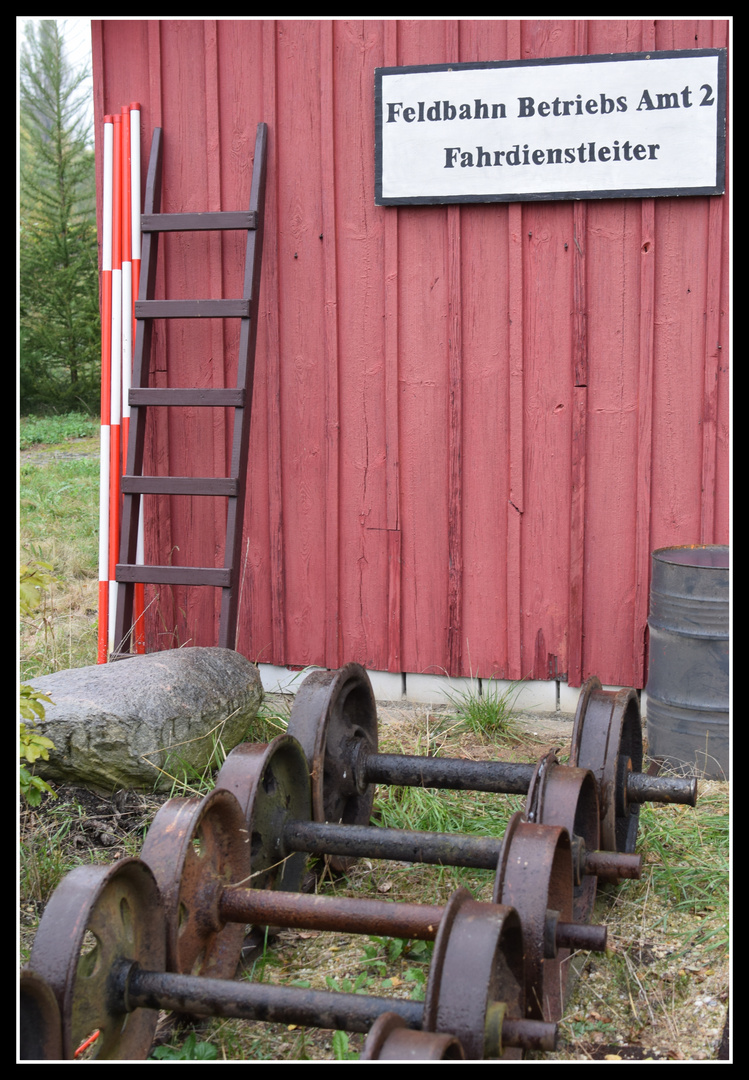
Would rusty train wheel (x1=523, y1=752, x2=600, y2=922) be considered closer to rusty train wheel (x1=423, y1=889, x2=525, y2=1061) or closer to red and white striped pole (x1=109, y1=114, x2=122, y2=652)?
rusty train wheel (x1=423, y1=889, x2=525, y2=1061)

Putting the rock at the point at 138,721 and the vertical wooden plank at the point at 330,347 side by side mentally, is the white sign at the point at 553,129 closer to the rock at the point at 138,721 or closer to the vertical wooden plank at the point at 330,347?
the vertical wooden plank at the point at 330,347

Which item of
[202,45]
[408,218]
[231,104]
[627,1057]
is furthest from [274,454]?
[627,1057]

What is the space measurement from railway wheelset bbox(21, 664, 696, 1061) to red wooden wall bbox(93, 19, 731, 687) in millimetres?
1329

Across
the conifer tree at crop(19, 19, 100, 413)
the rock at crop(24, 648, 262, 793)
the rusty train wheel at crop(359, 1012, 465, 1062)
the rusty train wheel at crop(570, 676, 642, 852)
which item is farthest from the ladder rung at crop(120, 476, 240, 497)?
the conifer tree at crop(19, 19, 100, 413)

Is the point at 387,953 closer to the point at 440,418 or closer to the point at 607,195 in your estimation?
→ the point at 440,418

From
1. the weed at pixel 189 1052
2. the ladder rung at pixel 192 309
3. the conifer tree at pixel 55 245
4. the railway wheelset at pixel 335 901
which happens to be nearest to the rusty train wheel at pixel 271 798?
the railway wheelset at pixel 335 901

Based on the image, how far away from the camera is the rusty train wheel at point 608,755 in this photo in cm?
327

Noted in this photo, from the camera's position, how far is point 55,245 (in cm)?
1377

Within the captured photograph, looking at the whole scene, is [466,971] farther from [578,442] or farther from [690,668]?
[578,442]

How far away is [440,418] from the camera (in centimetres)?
489

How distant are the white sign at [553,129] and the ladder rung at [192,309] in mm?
864

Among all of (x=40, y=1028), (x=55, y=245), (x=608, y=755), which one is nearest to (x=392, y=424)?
(x=608, y=755)

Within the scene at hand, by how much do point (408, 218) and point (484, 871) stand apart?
305cm

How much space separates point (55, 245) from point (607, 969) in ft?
43.0
